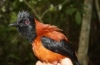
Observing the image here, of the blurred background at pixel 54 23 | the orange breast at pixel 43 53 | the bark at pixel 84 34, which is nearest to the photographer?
the orange breast at pixel 43 53

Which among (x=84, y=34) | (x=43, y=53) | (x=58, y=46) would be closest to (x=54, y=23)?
(x=84, y=34)

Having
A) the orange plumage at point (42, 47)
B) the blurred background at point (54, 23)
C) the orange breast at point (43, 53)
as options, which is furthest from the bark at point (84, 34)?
the orange breast at point (43, 53)

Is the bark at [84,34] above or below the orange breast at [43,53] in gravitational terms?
below

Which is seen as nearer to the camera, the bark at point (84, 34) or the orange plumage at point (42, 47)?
the orange plumage at point (42, 47)

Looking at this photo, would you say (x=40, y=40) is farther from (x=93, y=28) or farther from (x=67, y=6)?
(x=93, y=28)

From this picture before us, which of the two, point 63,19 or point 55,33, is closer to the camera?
point 55,33

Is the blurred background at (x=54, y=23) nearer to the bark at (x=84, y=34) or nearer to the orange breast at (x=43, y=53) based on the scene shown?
the bark at (x=84, y=34)

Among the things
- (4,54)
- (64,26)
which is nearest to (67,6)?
(4,54)

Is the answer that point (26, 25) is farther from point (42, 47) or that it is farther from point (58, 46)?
point (58, 46)

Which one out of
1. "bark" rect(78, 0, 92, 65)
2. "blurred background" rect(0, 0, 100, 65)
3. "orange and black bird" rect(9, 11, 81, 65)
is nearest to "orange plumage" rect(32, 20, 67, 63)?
"orange and black bird" rect(9, 11, 81, 65)
